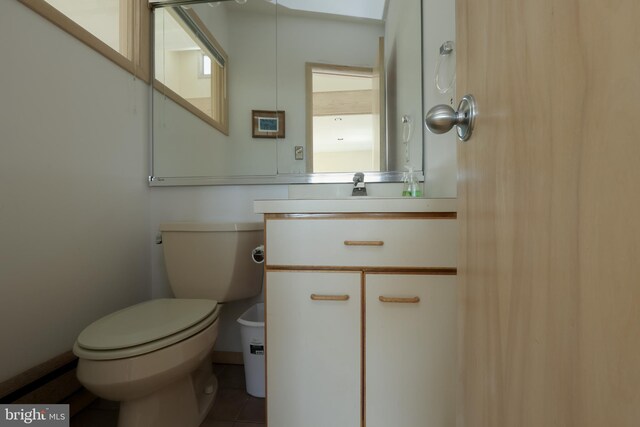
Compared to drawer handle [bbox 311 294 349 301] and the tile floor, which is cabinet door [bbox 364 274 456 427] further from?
the tile floor

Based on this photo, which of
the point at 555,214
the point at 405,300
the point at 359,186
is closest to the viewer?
the point at 555,214

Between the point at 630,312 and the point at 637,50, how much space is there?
171 millimetres

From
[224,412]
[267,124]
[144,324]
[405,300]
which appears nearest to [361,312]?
[405,300]

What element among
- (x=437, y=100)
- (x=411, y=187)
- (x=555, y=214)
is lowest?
(x=555, y=214)

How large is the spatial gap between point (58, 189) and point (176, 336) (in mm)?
747

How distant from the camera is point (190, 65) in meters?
1.50

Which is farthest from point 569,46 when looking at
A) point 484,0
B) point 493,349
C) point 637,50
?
point 493,349

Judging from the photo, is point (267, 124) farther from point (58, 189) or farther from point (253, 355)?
point (253, 355)

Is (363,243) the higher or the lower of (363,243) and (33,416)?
the higher

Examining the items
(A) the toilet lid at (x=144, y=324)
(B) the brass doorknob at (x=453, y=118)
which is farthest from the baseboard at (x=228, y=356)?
(B) the brass doorknob at (x=453, y=118)

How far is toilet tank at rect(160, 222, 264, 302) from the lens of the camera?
117cm

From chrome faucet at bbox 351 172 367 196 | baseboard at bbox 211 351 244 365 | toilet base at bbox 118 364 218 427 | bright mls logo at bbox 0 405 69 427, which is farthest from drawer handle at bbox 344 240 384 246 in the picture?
baseboard at bbox 211 351 244 365

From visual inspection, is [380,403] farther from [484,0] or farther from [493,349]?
[484,0]

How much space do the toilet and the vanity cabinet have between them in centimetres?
28
